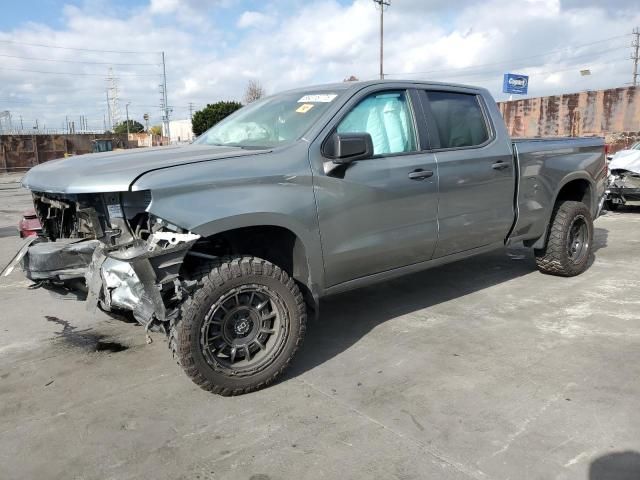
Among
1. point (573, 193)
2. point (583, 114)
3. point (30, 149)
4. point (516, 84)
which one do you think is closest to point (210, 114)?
point (30, 149)

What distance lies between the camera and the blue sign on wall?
26500 millimetres

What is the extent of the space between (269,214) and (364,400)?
1.27 m

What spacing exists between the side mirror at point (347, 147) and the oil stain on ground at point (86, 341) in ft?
7.28

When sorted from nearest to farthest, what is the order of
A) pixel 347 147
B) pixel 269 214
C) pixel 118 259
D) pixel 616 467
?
pixel 616 467 < pixel 118 259 < pixel 269 214 < pixel 347 147

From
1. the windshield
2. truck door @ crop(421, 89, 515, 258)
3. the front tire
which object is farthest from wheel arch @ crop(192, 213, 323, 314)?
the front tire

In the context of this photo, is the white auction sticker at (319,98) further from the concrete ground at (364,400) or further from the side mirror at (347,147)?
the concrete ground at (364,400)

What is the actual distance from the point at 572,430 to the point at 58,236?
11.6 ft

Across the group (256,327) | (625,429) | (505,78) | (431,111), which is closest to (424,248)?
(431,111)

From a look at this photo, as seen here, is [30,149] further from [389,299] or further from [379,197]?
[379,197]

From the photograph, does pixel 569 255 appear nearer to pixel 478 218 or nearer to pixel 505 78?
pixel 478 218

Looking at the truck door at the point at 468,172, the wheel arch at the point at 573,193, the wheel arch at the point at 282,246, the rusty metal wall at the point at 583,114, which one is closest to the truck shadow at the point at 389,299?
the wheel arch at the point at 282,246

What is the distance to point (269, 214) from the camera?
329cm

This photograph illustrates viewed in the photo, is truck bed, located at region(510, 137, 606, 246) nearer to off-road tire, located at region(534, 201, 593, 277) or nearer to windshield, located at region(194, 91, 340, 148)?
off-road tire, located at region(534, 201, 593, 277)

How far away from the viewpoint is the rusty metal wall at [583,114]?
23.9 meters
